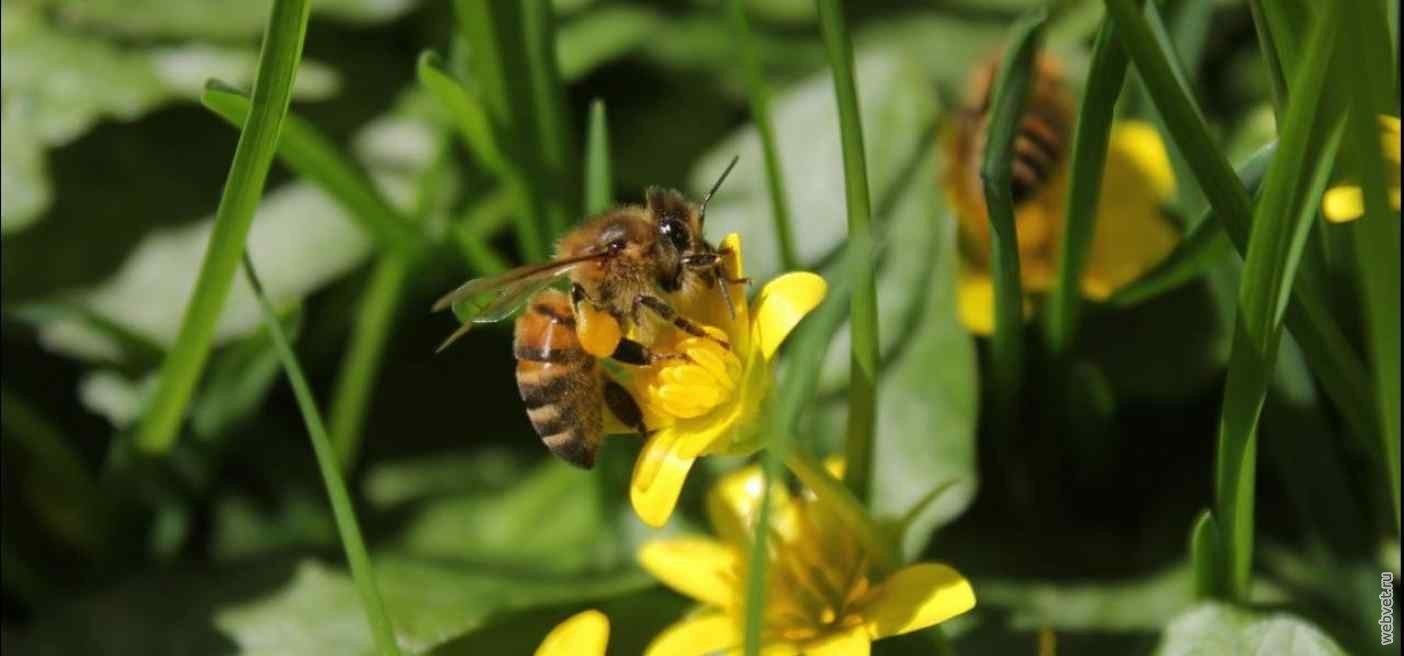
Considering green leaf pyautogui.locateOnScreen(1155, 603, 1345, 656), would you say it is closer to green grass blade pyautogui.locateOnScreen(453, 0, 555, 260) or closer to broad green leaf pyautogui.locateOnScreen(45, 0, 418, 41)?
green grass blade pyautogui.locateOnScreen(453, 0, 555, 260)

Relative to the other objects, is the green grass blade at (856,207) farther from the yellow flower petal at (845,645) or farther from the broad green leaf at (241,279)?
the broad green leaf at (241,279)

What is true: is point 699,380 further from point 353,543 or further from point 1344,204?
point 1344,204

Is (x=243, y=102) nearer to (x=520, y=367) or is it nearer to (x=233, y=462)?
(x=520, y=367)

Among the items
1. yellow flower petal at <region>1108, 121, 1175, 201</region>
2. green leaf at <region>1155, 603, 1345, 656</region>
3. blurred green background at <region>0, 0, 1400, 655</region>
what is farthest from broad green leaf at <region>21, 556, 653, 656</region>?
yellow flower petal at <region>1108, 121, 1175, 201</region>

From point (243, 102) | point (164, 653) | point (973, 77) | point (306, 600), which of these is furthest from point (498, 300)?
point (973, 77)

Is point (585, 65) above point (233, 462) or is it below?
above
